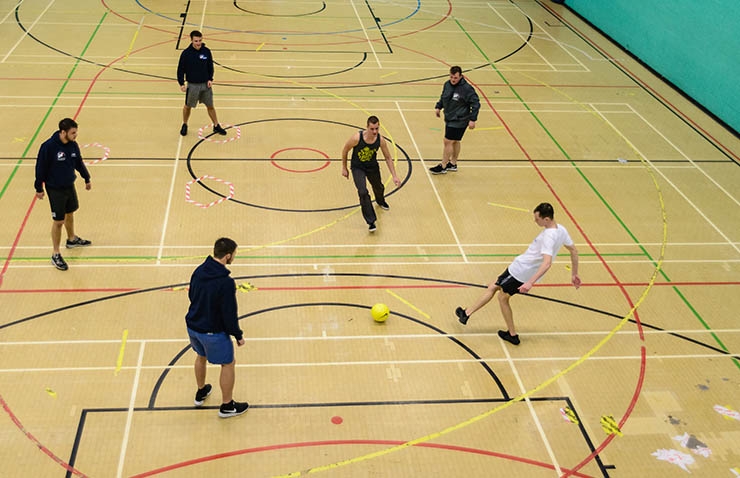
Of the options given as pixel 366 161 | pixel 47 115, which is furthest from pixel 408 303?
pixel 47 115

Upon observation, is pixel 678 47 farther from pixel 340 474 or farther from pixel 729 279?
pixel 340 474

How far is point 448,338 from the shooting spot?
7320 mm

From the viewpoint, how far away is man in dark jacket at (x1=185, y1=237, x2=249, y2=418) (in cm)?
533

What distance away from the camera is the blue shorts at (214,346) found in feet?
18.2

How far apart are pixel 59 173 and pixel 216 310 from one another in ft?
10.9

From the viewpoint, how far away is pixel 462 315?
24.3 feet

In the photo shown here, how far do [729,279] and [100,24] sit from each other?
14.4m

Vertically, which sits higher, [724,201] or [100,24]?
[724,201]

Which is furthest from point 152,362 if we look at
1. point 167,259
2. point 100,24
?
point 100,24

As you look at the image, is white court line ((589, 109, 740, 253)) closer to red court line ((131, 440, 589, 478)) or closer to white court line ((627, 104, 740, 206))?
white court line ((627, 104, 740, 206))

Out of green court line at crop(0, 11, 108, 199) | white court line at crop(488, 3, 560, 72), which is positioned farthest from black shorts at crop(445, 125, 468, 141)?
green court line at crop(0, 11, 108, 199)

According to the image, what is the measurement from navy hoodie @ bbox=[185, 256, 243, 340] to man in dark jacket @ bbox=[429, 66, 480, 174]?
5.69 meters

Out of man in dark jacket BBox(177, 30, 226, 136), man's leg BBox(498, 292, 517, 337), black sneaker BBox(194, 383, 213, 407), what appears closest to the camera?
black sneaker BBox(194, 383, 213, 407)

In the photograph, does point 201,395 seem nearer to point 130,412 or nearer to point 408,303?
point 130,412
